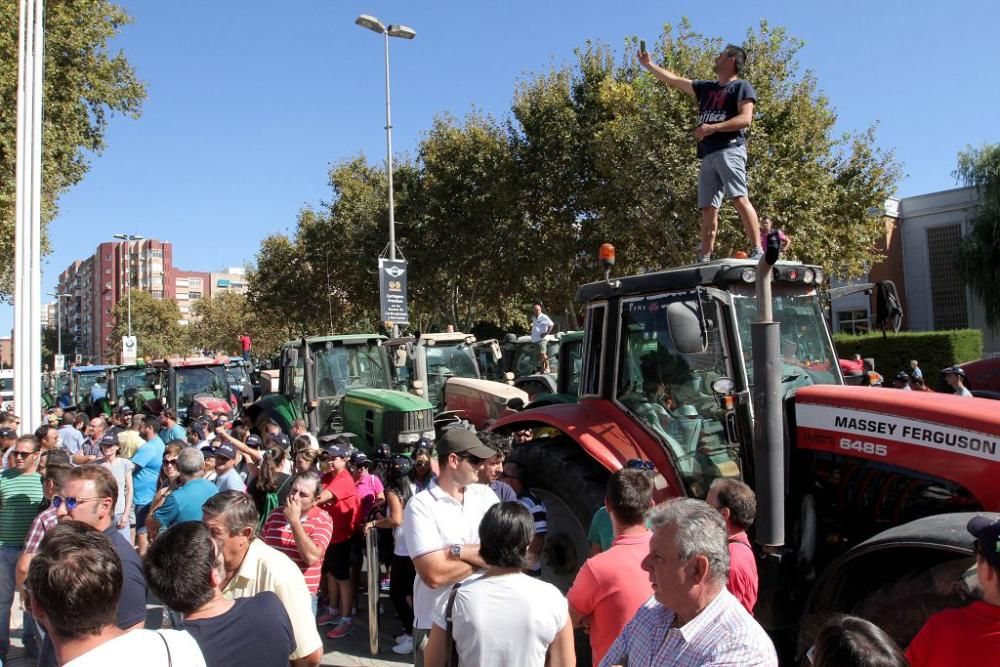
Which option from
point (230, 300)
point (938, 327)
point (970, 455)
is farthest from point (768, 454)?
point (230, 300)

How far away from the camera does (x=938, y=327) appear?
29797 mm

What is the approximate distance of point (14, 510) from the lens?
5.27 metres

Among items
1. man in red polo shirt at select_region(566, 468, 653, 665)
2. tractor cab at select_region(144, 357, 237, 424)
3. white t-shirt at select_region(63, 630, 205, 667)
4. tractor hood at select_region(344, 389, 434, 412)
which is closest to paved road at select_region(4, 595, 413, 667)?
man in red polo shirt at select_region(566, 468, 653, 665)

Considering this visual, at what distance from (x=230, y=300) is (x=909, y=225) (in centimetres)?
4077

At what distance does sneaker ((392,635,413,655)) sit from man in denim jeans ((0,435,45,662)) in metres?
2.50

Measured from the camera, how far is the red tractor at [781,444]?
11.9ft

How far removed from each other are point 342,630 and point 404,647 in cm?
71

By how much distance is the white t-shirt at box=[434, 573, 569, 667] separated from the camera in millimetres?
2750

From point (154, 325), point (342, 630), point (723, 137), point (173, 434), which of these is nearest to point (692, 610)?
point (723, 137)

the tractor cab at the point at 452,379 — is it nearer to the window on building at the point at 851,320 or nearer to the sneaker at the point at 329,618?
the sneaker at the point at 329,618

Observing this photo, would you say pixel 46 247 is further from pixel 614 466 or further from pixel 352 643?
pixel 614 466

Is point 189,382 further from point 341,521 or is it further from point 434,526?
point 434,526

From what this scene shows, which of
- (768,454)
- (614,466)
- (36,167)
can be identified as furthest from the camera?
(36,167)

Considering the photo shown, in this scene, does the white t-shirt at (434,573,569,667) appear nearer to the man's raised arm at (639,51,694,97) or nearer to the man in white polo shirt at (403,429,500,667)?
the man in white polo shirt at (403,429,500,667)
